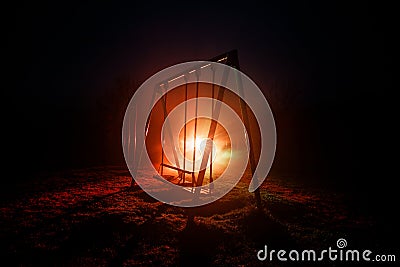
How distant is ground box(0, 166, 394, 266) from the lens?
379cm

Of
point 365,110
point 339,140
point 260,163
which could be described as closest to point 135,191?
point 260,163

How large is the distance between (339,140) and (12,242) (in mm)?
19229

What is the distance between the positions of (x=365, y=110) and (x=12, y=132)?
104 ft

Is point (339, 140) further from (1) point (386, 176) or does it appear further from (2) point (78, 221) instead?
(2) point (78, 221)

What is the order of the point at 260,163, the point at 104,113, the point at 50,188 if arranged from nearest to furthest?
the point at 50,188
the point at 260,163
the point at 104,113

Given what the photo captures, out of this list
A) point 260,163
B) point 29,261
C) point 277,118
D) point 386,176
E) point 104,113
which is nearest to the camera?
point 29,261

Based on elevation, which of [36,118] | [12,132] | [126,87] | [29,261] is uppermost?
[126,87]

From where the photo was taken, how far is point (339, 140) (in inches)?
674

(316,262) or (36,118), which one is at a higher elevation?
(36,118)

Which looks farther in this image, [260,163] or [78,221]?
[260,163]

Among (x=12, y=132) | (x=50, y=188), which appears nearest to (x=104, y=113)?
(x=12, y=132)

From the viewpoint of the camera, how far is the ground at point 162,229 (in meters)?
3.79

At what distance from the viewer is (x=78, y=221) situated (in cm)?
523

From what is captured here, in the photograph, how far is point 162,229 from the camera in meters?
4.85
